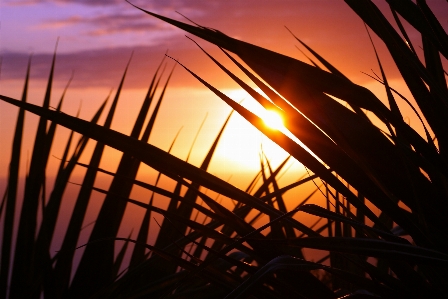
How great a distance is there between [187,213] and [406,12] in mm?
783

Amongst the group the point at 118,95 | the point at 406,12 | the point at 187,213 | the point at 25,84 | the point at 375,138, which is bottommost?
the point at 375,138

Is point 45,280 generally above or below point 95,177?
below

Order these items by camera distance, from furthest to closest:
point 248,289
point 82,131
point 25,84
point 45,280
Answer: point 25,84 < point 45,280 < point 82,131 < point 248,289

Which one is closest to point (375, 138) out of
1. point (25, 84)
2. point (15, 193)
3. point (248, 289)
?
point (248, 289)

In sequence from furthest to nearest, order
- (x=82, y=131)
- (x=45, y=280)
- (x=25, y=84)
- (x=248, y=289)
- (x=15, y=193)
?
(x=25, y=84)
(x=15, y=193)
(x=45, y=280)
(x=82, y=131)
(x=248, y=289)

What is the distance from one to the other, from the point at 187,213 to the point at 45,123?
0.35 meters

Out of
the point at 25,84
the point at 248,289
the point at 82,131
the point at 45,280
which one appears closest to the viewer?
the point at 248,289

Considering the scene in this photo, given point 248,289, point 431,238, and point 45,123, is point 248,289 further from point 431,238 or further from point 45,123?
→ point 45,123

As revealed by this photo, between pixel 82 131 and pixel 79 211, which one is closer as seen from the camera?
pixel 82 131

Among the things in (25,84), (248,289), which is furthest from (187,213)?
(248,289)

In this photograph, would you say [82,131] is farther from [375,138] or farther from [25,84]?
[25,84]

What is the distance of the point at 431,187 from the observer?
0.44m

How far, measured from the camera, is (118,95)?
4.06 ft

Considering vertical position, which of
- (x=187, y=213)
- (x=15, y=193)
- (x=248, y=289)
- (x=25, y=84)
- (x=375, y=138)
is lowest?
(x=248, y=289)
